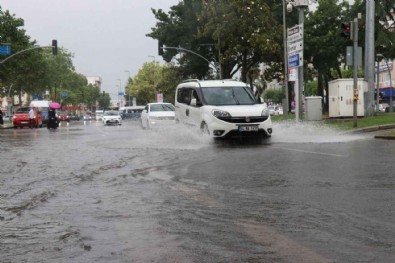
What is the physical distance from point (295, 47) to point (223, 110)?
891cm

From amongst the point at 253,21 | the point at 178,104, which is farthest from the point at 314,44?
the point at 178,104

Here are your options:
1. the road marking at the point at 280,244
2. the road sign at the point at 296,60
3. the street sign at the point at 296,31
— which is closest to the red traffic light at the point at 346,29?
the street sign at the point at 296,31

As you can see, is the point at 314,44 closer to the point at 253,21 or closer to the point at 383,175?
the point at 253,21

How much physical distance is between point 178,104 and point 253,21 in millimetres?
22766

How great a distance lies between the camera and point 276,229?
17.5 ft

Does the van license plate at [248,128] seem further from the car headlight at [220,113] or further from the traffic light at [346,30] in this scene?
the traffic light at [346,30]

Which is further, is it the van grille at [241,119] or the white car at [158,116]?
the white car at [158,116]

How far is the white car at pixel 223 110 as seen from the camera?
52.8ft

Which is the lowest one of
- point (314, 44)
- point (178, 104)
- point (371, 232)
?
point (371, 232)

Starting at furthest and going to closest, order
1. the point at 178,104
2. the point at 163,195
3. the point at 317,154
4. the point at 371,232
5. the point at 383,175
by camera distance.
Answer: the point at 178,104, the point at 317,154, the point at 383,175, the point at 163,195, the point at 371,232

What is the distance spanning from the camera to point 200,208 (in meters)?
6.40

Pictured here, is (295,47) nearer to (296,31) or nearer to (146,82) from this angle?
(296,31)

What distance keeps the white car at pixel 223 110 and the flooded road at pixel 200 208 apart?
365 cm

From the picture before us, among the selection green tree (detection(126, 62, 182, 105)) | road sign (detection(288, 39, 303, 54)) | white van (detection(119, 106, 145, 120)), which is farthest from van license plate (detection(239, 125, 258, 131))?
green tree (detection(126, 62, 182, 105))
